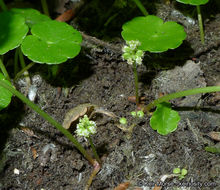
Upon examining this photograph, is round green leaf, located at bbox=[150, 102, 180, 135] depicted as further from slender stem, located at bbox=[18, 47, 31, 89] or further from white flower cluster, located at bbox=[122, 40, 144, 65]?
slender stem, located at bbox=[18, 47, 31, 89]

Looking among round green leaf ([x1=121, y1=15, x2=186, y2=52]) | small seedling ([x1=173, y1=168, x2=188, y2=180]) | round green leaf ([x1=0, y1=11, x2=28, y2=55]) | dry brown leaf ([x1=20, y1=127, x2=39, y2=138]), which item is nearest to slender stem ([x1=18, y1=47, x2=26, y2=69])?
round green leaf ([x1=0, y1=11, x2=28, y2=55])

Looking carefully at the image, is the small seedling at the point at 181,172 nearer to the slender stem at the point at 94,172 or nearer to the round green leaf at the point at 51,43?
the slender stem at the point at 94,172

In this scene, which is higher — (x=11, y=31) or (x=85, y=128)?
(x=11, y=31)

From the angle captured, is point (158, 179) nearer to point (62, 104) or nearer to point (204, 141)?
point (204, 141)

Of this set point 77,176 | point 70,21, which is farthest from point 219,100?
point 70,21

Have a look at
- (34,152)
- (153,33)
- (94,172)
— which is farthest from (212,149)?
(34,152)

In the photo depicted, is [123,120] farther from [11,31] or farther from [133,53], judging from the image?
[11,31]
